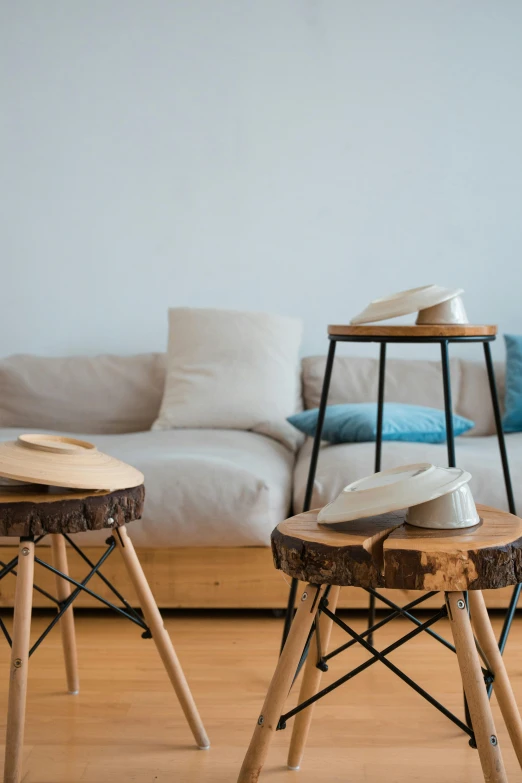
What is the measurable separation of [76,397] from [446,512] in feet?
7.03

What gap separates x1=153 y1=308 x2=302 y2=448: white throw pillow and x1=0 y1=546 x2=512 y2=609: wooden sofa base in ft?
2.36

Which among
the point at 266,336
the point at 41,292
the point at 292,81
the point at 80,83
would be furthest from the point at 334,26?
the point at 41,292

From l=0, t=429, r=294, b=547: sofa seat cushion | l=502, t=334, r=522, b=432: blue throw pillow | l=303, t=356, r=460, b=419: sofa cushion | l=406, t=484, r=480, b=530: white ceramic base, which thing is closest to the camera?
l=406, t=484, r=480, b=530: white ceramic base

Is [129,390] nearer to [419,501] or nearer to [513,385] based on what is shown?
[513,385]

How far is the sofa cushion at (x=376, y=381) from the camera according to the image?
122 inches

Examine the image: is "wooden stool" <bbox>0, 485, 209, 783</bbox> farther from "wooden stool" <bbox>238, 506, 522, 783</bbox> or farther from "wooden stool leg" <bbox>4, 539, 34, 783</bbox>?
"wooden stool" <bbox>238, 506, 522, 783</bbox>

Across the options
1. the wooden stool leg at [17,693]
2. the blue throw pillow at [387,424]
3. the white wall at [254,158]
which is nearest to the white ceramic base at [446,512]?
the wooden stool leg at [17,693]

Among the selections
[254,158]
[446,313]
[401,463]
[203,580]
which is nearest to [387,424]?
[401,463]

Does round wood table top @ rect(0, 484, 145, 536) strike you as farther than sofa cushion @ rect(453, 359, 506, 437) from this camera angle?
No

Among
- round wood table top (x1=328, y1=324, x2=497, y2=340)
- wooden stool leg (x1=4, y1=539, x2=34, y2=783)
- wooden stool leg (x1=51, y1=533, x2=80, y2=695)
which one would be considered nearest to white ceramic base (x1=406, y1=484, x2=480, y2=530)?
round wood table top (x1=328, y1=324, x2=497, y2=340)

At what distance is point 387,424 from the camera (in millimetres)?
2650

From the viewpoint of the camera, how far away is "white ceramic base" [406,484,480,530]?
1.27m

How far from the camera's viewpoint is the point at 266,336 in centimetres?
311

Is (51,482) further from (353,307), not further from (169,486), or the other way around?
(353,307)
